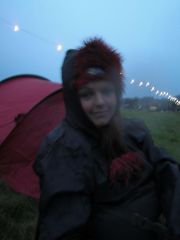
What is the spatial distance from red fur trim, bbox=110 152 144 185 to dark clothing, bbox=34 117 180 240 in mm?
32

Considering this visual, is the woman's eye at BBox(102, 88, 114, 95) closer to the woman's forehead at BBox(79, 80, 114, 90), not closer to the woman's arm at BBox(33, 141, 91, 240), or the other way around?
the woman's forehead at BBox(79, 80, 114, 90)

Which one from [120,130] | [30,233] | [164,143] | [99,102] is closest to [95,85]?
[99,102]

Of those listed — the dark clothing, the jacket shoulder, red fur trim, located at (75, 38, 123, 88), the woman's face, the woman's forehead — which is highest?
red fur trim, located at (75, 38, 123, 88)

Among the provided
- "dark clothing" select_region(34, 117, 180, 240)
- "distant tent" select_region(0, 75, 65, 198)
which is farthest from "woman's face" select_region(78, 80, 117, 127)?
"distant tent" select_region(0, 75, 65, 198)

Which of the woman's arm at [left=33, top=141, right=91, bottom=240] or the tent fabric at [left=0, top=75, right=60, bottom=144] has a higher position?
the tent fabric at [left=0, top=75, right=60, bottom=144]

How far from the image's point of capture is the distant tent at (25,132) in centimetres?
352

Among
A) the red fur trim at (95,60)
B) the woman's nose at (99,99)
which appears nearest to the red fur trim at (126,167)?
the woman's nose at (99,99)

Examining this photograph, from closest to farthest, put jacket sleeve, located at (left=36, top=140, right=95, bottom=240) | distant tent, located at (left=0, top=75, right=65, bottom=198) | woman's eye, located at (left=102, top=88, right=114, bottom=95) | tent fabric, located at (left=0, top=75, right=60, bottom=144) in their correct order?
1. jacket sleeve, located at (left=36, top=140, right=95, bottom=240)
2. woman's eye, located at (left=102, top=88, right=114, bottom=95)
3. distant tent, located at (left=0, top=75, right=65, bottom=198)
4. tent fabric, located at (left=0, top=75, right=60, bottom=144)

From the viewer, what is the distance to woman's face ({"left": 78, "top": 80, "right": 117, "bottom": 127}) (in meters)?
1.92

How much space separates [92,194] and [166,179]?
15.9 inches

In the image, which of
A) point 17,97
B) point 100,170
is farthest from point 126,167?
point 17,97

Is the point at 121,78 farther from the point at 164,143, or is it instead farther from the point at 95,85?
the point at 164,143

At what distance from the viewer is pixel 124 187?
1.87 meters

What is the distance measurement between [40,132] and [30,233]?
2.96ft
